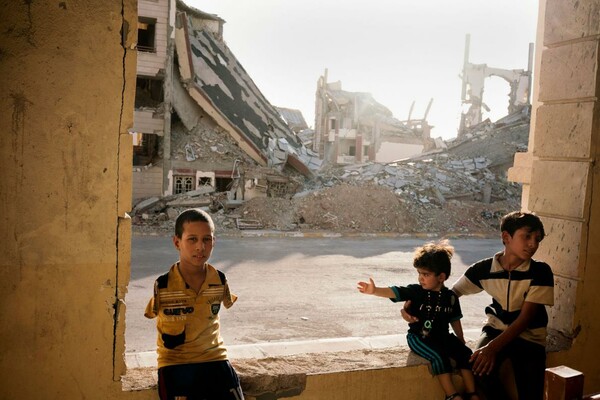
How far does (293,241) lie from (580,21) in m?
12.9

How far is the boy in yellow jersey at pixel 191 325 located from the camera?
2551 mm

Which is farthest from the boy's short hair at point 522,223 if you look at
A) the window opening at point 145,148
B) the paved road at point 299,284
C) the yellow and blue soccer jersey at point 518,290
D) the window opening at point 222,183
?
the window opening at point 145,148

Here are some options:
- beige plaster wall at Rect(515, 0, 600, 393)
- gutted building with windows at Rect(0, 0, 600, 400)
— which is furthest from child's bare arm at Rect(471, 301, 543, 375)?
gutted building with windows at Rect(0, 0, 600, 400)

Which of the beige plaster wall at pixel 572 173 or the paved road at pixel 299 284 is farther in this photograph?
the paved road at pixel 299 284

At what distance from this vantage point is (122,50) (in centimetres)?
254

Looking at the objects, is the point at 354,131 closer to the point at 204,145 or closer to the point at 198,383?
the point at 204,145

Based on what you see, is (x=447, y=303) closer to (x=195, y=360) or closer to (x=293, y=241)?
(x=195, y=360)

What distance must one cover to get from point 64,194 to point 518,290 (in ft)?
9.15

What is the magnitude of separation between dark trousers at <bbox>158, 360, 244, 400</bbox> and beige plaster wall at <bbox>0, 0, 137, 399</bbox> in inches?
10.3

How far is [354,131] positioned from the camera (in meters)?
44.4

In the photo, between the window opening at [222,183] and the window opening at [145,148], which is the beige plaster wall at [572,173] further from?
the window opening at [145,148]

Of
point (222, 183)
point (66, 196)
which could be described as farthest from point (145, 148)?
point (66, 196)

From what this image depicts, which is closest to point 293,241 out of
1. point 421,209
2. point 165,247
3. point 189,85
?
point 165,247

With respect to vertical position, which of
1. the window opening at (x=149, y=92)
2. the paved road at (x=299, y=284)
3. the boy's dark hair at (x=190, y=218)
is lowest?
the paved road at (x=299, y=284)
